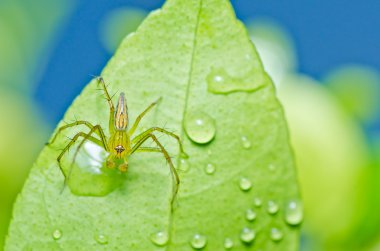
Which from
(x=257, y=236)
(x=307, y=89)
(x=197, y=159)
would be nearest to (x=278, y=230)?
(x=257, y=236)

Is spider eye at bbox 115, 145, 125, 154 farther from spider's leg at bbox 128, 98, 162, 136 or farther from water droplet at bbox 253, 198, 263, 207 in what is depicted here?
water droplet at bbox 253, 198, 263, 207

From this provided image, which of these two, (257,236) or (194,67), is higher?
(194,67)

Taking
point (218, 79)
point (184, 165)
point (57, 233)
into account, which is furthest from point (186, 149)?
point (57, 233)

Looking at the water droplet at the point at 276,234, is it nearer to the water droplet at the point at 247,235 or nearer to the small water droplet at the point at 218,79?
the water droplet at the point at 247,235

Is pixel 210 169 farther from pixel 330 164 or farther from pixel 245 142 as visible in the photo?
pixel 330 164

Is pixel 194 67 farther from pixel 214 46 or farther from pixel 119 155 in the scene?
pixel 119 155

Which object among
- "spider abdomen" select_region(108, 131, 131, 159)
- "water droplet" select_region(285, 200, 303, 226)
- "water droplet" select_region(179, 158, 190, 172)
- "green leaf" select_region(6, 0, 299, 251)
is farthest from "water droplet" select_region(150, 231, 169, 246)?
"spider abdomen" select_region(108, 131, 131, 159)
